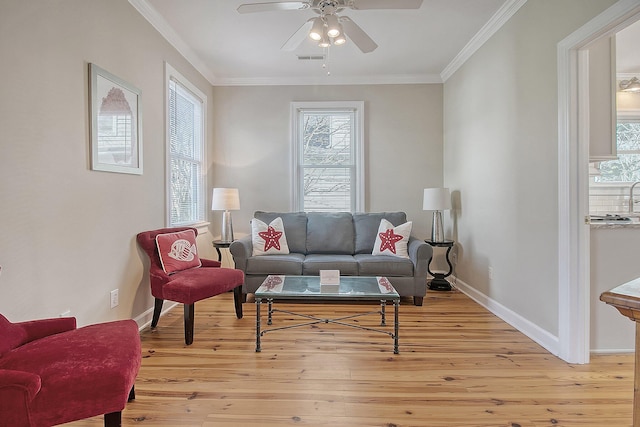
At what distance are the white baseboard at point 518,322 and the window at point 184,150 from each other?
3311 millimetres

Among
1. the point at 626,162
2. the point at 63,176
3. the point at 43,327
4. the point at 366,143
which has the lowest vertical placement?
the point at 43,327

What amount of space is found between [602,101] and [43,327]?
369 cm

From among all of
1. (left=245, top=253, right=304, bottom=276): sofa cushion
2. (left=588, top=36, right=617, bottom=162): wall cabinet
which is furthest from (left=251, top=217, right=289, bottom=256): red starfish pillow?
(left=588, top=36, right=617, bottom=162): wall cabinet

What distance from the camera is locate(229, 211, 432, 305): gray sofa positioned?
3531 millimetres

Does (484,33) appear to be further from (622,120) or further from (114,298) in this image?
(114,298)

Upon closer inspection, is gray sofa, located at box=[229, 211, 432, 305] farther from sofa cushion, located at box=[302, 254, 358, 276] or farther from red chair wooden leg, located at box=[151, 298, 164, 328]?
red chair wooden leg, located at box=[151, 298, 164, 328]

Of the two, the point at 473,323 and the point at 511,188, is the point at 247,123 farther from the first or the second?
the point at 473,323

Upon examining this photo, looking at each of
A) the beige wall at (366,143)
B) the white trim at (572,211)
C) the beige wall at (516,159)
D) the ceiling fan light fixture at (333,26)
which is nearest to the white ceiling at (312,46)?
the beige wall at (366,143)

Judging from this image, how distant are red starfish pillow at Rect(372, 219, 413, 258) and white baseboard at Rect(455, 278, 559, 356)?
0.87m

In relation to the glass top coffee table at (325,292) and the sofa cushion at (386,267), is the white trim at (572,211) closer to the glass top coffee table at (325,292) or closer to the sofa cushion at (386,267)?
the glass top coffee table at (325,292)

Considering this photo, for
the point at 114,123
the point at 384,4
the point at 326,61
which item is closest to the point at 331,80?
the point at 326,61

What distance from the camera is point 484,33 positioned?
3.31 m

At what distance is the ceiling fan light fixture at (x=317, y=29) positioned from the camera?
2338mm

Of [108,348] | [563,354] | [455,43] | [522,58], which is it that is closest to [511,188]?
[522,58]
